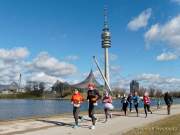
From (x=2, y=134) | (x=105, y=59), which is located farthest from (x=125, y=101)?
(x=105, y=59)

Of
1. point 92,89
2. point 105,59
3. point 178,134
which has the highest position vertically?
point 105,59

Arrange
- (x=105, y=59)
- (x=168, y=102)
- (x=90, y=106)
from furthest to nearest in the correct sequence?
(x=105, y=59)
(x=168, y=102)
(x=90, y=106)

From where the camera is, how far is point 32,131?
709 inches

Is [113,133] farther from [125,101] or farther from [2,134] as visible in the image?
[125,101]

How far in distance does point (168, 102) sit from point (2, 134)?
21.8 m

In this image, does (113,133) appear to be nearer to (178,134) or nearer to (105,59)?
(178,134)

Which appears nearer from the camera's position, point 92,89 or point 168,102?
point 92,89

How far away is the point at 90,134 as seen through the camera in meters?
17.2

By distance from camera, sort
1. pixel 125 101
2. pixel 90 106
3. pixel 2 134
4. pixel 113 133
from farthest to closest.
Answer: pixel 125 101 → pixel 90 106 → pixel 113 133 → pixel 2 134

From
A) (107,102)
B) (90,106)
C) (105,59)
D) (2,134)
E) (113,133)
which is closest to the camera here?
(2,134)

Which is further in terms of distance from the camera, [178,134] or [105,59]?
[105,59]

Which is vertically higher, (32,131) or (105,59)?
(105,59)

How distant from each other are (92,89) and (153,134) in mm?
4822

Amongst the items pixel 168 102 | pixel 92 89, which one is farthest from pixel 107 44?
pixel 92 89
